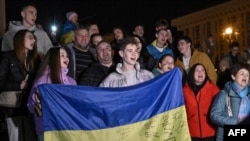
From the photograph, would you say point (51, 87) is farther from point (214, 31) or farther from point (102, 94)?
point (214, 31)

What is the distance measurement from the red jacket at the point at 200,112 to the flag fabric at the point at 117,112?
2.63 feet

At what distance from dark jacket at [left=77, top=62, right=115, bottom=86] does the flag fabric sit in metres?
1.10

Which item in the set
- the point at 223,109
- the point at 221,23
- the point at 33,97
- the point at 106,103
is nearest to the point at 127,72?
the point at 106,103

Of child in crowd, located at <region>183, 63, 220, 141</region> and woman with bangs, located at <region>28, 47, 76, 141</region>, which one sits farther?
child in crowd, located at <region>183, 63, 220, 141</region>

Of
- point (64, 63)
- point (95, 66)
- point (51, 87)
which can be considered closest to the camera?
point (51, 87)

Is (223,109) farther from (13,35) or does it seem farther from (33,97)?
(13,35)

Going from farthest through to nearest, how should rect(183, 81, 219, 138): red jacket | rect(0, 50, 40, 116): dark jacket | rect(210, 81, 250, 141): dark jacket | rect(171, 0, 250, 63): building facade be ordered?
rect(171, 0, 250, 63): building facade < rect(183, 81, 219, 138): red jacket < rect(0, 50, 40, 116): dark jacket < rect(210, 81, 250, 141): dark jacket

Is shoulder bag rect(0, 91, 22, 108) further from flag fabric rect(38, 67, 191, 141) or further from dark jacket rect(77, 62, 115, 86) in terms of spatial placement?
flag fabric rect(38, 67, 191, 141)

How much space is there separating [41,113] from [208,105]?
2413mm

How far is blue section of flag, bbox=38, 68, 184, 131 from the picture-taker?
5.36 meters

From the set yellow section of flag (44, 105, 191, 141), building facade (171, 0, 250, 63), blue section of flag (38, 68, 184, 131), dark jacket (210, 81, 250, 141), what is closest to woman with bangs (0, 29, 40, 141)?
A: blue section of flag (38, 68, 184, 131)

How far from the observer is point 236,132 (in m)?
5.52

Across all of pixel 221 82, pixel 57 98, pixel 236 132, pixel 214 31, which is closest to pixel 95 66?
pixel 57 98

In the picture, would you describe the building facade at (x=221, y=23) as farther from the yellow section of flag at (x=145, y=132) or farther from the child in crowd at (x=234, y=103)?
the yellow section of flag at (x=145, y=132)
